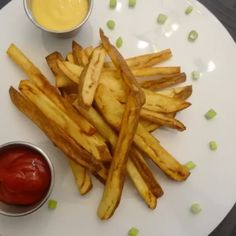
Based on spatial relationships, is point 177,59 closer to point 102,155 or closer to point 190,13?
point 190,13

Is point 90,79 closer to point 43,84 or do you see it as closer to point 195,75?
point 43,84

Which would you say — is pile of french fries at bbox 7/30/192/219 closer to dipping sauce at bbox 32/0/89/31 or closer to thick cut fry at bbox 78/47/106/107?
thick cut fry at bbox 78/47/106/107

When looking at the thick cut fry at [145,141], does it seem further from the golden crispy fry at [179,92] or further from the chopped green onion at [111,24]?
the chopped green onion at [111,24]

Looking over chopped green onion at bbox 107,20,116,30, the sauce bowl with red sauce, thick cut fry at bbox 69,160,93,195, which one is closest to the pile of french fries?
thick cut fry at bbox 69,160,93,195

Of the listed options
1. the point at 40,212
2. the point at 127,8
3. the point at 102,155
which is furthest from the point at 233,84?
the point at 40,212

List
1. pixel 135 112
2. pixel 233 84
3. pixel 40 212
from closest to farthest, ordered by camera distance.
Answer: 1. pixel 135 112
2. pixel 40 212
3. pixel 233 84

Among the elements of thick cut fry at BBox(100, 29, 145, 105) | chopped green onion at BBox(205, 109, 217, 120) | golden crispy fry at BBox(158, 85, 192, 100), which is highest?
thick cut fry at BBox(100, 29, 145, 105)
